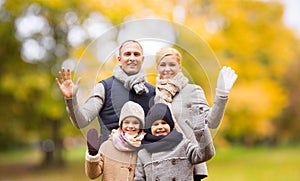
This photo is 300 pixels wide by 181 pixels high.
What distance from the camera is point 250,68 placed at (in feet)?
67.8

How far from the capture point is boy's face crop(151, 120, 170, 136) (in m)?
3.41

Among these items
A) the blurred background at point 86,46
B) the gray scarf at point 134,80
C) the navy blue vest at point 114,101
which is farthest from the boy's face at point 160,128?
the blurred background at point 86,46

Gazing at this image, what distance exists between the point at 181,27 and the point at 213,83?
52cm

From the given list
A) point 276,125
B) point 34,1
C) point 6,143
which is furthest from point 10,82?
point 276,125

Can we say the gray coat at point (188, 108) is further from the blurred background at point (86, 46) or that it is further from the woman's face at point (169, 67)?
the blurred background at point (86, 46)

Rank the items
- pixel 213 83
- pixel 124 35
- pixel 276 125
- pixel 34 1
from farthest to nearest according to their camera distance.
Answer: pixel 276 125
pixel 34 1
pixel 124 35
pixel 213 83

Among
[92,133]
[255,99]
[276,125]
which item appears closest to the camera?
[92,133]

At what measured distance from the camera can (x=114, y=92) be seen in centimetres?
358

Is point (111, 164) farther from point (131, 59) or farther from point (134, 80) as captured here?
point (131, 59)

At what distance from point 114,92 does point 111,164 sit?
0.47m

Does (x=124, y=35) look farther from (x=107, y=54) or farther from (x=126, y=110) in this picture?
(x=126, y=110)

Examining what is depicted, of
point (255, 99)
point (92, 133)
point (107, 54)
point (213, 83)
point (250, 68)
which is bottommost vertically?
point (92, 133)

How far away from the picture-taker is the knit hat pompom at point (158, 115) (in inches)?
134

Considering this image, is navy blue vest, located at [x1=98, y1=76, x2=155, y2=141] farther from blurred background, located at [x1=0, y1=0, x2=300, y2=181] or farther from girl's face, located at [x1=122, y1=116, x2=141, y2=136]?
blurred background, located at [x1=0, y1=0, x2=300, y2=181]
